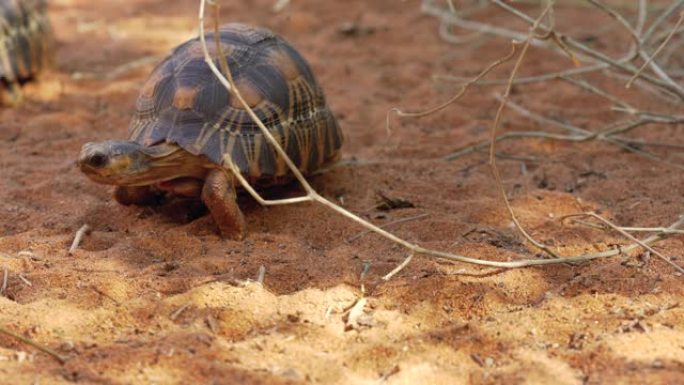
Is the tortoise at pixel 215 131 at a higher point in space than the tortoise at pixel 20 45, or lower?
higher

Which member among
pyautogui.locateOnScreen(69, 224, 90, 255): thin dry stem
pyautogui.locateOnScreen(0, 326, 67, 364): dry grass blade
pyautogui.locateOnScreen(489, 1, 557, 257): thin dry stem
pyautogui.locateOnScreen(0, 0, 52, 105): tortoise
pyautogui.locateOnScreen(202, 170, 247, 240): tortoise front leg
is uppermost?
pyautogui.locateOnScreen(489, 1, 557, 257): thin dry stem

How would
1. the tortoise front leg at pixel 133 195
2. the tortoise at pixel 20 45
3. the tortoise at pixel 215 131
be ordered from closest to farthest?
1. the tortoise at pixel 215 131
2. the tortoise front leg at pixel 133 195
3. the tortoise at pixel 20 45

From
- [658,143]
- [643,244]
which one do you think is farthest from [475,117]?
[643,244]

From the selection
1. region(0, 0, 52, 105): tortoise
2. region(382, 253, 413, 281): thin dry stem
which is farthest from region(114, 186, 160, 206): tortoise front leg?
region(0, 0, 52, 105): tortoise

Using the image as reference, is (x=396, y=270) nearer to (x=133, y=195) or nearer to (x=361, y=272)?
(x=361, y=272)

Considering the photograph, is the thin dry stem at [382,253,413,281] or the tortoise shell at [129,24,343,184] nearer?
the thin dry stem at [382,253,413,281]

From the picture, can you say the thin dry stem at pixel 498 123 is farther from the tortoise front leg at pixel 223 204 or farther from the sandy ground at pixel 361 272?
the tortoise front leg at pixel 223 204

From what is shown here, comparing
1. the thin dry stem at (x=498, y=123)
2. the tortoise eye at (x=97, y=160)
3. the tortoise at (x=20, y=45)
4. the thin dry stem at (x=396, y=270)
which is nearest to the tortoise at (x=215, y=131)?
the tortoise eye at (x=97, y=160)

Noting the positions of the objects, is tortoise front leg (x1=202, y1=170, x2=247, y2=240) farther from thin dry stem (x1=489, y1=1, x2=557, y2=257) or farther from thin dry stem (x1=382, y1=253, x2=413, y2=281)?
thin dry stem (x1=489, y1=1, x2=557, y2=257)
